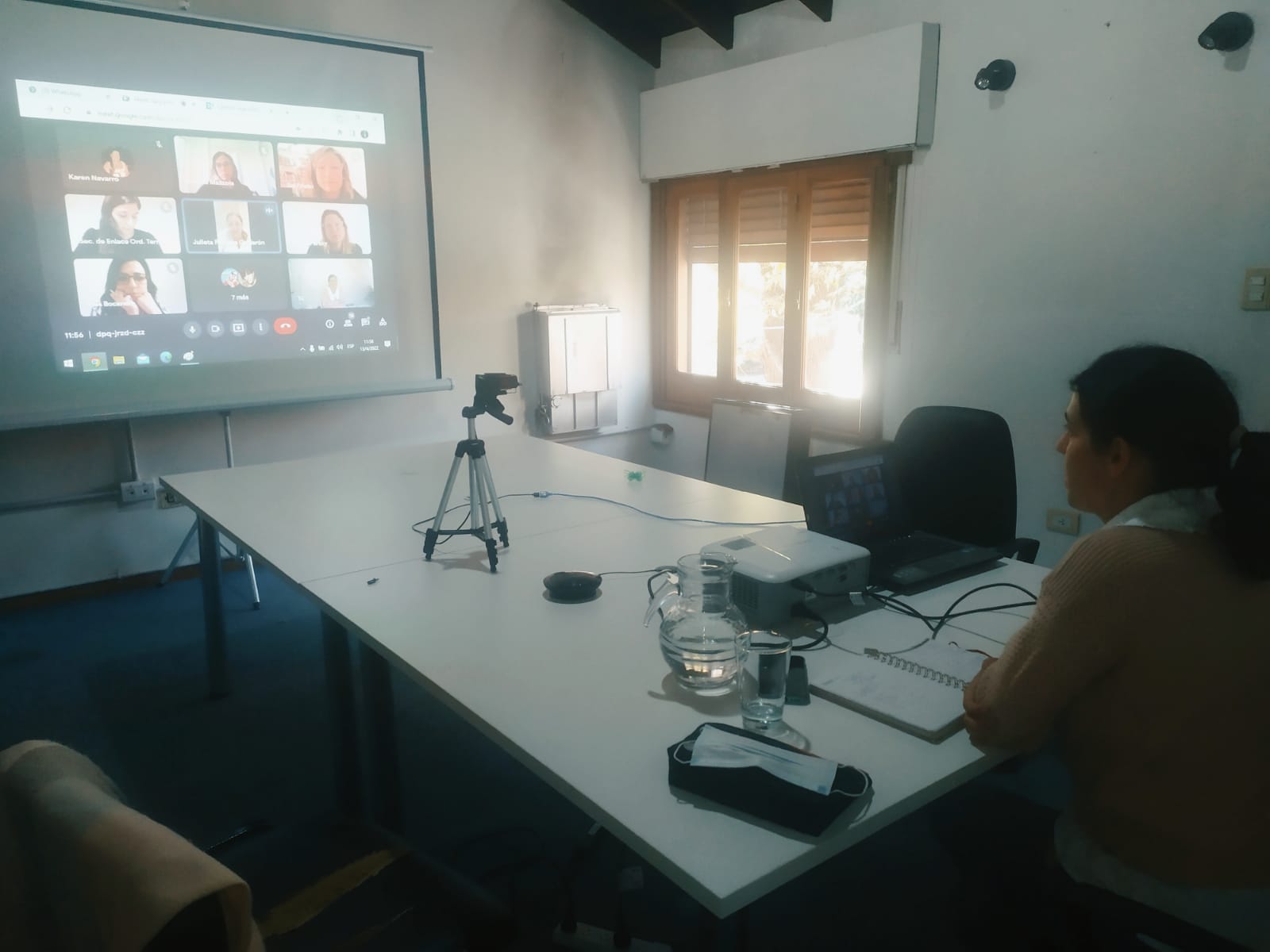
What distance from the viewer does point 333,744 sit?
2.04 metres

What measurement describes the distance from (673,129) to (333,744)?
12.7 ft

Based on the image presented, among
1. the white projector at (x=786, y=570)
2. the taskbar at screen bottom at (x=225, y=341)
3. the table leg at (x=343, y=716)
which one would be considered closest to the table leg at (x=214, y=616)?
the table leg at (x=343, y=716)

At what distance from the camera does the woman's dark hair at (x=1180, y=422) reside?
108cm

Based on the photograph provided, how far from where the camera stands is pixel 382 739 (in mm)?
1882

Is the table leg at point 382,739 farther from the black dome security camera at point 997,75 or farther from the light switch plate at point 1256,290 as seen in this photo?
the black dome security camera at point 997,75

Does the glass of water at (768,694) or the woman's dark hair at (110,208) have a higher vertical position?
the woman's dark hair at (110,208)

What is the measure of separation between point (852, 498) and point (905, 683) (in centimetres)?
61

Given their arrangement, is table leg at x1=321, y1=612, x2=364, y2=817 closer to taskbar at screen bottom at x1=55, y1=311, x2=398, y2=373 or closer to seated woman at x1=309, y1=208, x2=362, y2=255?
taskbar at screen bottom at x1=55, y1=311, x2=398, y2=373

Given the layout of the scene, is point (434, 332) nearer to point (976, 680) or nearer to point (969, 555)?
point (969, 555)

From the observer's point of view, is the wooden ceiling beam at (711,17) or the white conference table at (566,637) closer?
the white conference table at (566,637)

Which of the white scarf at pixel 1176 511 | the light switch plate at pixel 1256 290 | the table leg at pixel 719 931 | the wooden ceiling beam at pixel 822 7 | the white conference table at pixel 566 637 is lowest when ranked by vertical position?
the table leg at pixel 719 931

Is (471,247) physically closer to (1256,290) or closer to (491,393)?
(491,393)

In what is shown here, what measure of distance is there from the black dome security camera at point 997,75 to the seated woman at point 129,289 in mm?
3398

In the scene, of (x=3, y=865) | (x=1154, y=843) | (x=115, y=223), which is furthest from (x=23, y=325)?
(x=1154, y=843)
